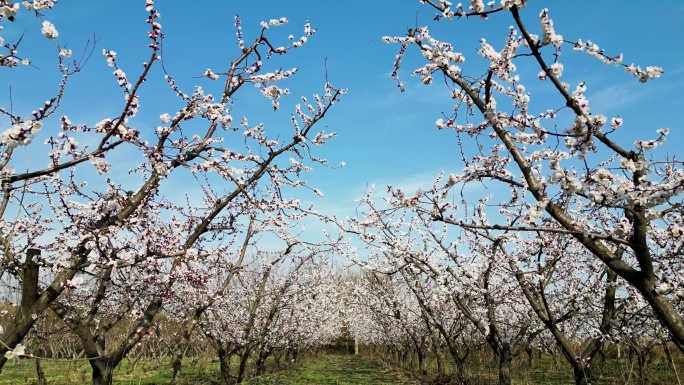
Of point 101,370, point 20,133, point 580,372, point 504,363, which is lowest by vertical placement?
point 504,363

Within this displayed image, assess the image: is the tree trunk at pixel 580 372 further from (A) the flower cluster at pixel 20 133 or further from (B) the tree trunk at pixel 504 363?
(A) the flower cluster at pixel 20 133

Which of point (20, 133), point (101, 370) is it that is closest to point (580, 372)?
point (101, 370)

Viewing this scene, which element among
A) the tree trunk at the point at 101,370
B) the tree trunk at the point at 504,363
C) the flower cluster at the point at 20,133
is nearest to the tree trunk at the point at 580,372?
the tree trunk at the point at 504,363

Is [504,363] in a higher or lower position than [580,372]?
lower

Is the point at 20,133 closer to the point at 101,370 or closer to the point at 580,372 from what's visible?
the point at 101,370

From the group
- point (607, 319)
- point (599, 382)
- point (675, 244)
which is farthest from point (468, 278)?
point (599, 382)

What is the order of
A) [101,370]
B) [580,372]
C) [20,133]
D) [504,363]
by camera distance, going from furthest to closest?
1. [504,363]
2. [580,372]
3. [101,370]
4. [20,133]

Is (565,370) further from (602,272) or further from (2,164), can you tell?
(2,164)

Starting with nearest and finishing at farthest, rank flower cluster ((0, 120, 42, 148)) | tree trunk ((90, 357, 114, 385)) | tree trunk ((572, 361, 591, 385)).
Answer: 1. flower cluster ((0, 120, 42, 148))
2. tree trunk ((90, 357, 114, 385))
3. tree trunk ((572, 361, 591, 385))

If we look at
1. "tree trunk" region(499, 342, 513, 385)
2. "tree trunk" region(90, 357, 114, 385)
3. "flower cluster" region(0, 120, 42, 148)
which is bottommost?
"tree trunk" region(499, 342, 513, 385)

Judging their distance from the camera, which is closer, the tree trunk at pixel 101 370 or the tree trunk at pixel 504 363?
the tree trunk at pixel 101 370

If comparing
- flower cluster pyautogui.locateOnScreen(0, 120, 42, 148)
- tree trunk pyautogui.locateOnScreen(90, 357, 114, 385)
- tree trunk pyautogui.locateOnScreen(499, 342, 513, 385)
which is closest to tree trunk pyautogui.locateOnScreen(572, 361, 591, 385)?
tree trunk pyautogui.locateOnScreen(499, 342, 513, 385)

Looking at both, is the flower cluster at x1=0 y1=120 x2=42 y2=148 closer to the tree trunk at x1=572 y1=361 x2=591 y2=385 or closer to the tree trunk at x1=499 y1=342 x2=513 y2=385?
the tree trunk at x1=572 y1=361 x2=591 y2=385

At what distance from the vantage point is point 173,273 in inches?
251
